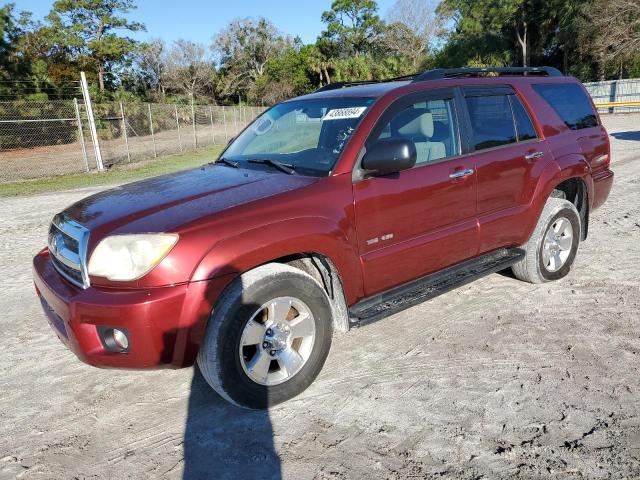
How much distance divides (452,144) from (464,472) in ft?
7.82

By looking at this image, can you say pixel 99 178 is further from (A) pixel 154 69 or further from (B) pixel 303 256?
(A) pixel 154 69

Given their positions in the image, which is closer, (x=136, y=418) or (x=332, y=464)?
(x=332, y=464)

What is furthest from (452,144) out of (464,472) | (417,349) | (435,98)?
(464,472)

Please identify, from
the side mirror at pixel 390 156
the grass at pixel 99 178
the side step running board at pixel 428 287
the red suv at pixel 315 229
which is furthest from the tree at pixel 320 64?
the side mirror at pixel 390 156

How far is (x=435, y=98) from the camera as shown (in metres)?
3.94

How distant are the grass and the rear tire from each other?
423 inches

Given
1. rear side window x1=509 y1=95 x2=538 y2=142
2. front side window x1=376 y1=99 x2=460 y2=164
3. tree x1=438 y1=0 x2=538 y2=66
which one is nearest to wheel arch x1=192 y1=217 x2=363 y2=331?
front side window x1=376 y1=99 x2=460 y2=164

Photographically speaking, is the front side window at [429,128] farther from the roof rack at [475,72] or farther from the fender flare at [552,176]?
the fender flare at [552,176]

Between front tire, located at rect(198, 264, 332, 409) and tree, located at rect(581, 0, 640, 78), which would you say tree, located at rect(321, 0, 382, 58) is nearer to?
tree, located at rect(581, 0, 640, 78)

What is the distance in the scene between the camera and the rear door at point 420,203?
3.42m

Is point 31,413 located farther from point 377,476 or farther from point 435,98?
point 435,98

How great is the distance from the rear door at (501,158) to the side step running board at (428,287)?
0.12 metres

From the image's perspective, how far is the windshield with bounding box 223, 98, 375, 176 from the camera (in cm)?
353

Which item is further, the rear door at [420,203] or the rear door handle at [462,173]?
the rear door handle at [462,173]
